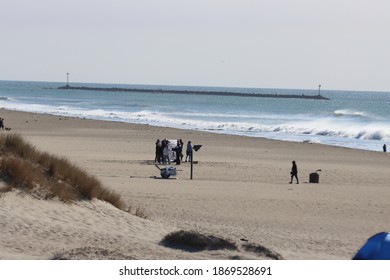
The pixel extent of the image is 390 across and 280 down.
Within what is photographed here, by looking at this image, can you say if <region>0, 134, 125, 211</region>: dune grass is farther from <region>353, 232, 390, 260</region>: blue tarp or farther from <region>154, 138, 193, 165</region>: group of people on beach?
<region>154, 138, 193, 165</region>: group of people on beach

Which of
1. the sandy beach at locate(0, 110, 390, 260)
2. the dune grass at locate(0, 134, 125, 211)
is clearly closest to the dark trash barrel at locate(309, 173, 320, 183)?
the sandy beach at locate(0, 110, 390, 260)

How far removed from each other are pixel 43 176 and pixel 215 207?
17.6 feet

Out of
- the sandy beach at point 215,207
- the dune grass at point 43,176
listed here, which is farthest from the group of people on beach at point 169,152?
the dune grass at point 43,176

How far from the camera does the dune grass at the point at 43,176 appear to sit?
15.5 meters

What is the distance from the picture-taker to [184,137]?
48.4 m

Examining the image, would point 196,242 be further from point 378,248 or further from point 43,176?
point 43,176

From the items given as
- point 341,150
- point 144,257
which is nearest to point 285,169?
point 341,150

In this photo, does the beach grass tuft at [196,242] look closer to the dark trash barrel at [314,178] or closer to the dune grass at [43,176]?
the dune grass at [43,176]

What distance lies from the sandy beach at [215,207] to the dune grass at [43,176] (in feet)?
0.96

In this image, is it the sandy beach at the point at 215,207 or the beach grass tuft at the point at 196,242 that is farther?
the sandy beach at the point at 215,207

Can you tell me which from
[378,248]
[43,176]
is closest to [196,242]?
[378,248]

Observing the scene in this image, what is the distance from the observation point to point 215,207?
20156 mm

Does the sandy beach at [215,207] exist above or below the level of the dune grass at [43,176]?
below

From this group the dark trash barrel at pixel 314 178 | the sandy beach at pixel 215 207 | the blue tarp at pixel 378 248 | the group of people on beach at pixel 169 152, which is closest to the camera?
the blue tarp at pixel 378 248
